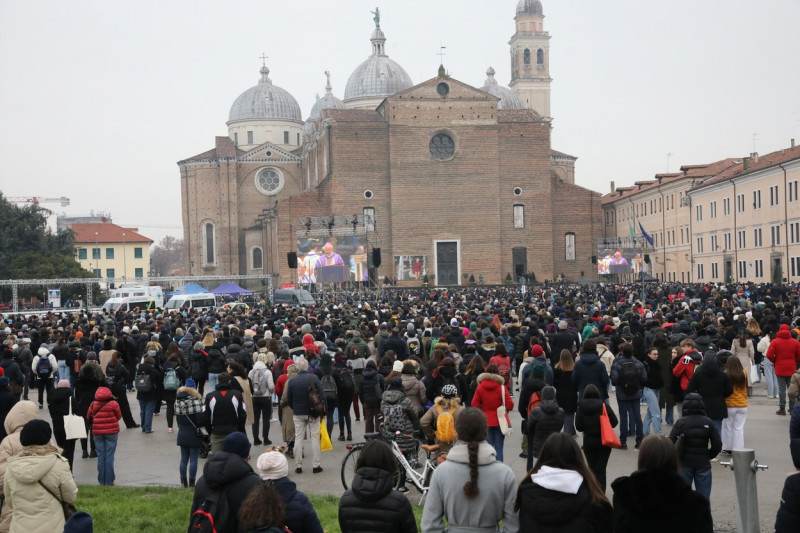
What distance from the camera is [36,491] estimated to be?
5.68 meters

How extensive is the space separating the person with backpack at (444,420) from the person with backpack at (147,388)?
227 inches

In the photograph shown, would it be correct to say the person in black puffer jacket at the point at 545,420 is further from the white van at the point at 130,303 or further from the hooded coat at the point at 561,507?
the white van at the point at 130,303

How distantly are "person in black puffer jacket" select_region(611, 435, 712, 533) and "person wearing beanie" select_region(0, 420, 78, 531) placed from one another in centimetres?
354

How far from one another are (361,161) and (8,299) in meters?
22.8

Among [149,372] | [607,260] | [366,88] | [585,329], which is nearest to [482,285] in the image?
[607,260]

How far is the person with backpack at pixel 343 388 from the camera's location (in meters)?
11.6

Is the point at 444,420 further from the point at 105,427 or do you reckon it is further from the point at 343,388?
the point at 105,427

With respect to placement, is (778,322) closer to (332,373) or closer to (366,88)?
(332,373)

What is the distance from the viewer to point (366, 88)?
7231cm

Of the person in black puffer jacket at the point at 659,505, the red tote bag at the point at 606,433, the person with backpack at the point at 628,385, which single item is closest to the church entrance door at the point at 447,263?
the person with backpack at the point at 628,385

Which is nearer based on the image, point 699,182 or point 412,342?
point 412,342

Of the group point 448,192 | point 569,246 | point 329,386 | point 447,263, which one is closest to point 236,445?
point 329,386

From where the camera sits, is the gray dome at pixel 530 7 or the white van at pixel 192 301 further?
the gray dome at pixel 530 7

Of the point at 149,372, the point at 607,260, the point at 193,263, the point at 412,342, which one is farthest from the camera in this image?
the point at 193,263
